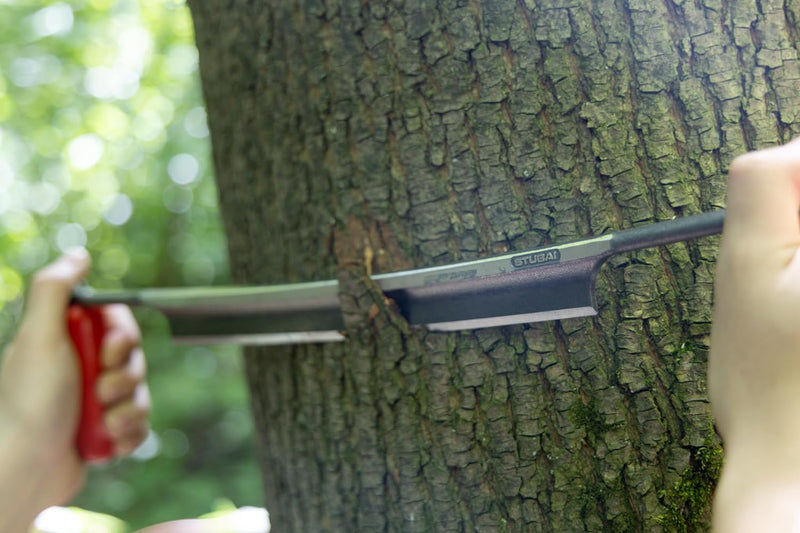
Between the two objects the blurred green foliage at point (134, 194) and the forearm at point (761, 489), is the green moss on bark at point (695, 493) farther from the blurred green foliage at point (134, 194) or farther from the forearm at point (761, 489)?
the blurred green foliage at point (134, 194)

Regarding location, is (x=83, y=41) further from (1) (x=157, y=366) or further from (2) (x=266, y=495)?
(2) (x=266, y=495)

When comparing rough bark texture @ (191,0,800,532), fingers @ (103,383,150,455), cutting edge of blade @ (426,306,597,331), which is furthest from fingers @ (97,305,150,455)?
cutting edge of blade @ (426,306,597,331)

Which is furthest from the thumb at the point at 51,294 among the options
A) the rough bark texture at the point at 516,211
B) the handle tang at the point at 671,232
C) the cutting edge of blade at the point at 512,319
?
the handle tang at the point at 671,232

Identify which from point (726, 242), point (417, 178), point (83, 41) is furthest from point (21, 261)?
point (726, 242)

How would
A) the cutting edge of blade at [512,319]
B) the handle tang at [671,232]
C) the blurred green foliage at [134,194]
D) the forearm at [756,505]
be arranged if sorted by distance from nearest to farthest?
the forearm at [756,505]
the handle tang at [671,232]
the cutting edge of blade at [512,319]
the blurred green foliage at [134,194]

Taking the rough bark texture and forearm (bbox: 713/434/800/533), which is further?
the rough bark texture

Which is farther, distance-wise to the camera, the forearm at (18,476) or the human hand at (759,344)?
the forearm at (18,476)

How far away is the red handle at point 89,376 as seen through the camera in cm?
131

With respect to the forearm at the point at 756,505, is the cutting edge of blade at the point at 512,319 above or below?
above

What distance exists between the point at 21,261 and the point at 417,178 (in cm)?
545

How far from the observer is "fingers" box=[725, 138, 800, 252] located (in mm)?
554

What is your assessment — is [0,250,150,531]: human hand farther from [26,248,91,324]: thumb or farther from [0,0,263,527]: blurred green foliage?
[0,0,263,527]: blurred green foliage

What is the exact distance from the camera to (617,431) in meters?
0.81

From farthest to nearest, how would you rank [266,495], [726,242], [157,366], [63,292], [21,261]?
[21,261], [157,366], [63,292], [266,495], [726,242]
